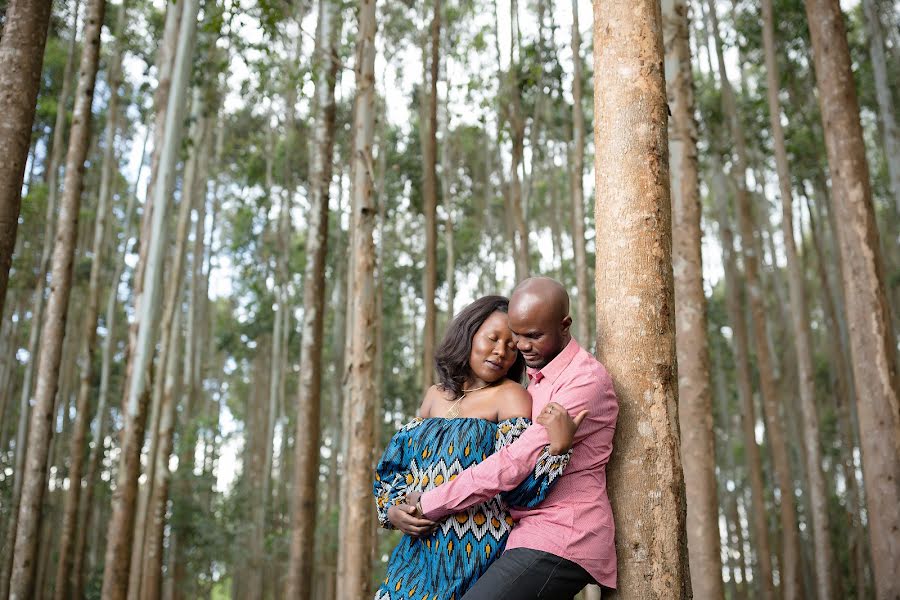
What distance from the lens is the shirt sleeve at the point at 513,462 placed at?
210cm

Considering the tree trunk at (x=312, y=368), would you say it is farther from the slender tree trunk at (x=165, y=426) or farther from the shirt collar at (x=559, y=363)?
the shirt collar at (x=559, y=363)

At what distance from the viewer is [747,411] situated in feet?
39.1

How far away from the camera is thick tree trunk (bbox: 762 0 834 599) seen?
9141mm

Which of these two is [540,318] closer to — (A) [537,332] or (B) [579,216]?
(A) [537,332]

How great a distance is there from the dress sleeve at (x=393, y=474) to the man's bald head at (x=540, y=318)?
0.48 m

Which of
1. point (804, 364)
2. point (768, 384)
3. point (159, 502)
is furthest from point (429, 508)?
point (768, 384)

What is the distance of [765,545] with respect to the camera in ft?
34.9

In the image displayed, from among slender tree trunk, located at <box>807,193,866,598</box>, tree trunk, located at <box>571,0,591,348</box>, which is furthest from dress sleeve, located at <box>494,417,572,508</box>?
slender tree trunk, located at <box>807,193,866,598</box>

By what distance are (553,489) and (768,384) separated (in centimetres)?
963

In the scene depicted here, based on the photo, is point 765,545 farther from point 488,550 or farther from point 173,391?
point 488,550

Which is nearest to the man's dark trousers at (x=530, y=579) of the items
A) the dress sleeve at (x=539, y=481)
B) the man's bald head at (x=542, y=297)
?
the dress sleeve at (x=539, y=481)

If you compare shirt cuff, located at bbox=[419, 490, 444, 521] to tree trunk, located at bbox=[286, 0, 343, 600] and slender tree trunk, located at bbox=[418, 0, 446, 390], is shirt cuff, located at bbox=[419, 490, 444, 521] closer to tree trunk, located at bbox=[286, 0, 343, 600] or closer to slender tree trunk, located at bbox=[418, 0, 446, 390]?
tree trunk, located at bbox=[286, 0, 343, 600]

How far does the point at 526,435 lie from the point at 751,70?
19.0 meters

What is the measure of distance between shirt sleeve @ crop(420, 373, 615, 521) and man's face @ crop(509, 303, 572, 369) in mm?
172
